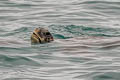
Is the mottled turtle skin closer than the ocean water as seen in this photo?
No

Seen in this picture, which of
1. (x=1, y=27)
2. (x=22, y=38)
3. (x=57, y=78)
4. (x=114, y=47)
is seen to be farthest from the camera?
(x=1, y=27)

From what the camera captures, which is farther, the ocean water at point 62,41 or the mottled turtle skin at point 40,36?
the mottled turtle skin at point 40,36

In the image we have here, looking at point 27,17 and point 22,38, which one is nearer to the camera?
point 22,38

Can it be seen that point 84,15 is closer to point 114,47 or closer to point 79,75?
point 114,47

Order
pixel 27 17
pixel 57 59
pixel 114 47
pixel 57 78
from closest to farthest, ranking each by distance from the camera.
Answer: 1. pixel 57 78
2. pixel 57 59
3. pixel 114 47
4. pixel 27 17

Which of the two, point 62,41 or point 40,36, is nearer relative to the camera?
point 40,36

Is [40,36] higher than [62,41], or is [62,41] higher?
[40,36]

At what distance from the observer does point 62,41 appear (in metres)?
11.9

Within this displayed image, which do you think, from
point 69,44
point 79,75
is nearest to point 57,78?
point 79,75

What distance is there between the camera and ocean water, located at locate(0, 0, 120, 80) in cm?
905

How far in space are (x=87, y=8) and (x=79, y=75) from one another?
Answer: 8.99 metres

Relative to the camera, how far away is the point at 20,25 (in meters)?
14.5

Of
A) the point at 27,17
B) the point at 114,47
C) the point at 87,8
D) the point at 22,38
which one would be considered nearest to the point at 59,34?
the point at 22,38

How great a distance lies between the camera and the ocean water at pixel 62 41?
9047 mm
